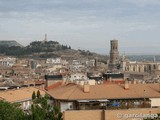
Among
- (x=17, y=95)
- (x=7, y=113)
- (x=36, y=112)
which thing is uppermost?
(x=36, y=112)

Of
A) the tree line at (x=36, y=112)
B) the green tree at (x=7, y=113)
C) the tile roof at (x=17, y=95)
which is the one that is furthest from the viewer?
the tile roof at (x=17, y=95)

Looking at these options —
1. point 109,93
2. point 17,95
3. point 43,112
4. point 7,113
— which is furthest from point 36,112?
point 17,95

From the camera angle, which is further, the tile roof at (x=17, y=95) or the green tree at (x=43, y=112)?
the tile roof at (x=17, y=95)

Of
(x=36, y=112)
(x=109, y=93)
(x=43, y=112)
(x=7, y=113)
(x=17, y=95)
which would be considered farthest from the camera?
(x=17, y=95)

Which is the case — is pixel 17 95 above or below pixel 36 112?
below

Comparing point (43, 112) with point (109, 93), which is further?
point (109, 93)

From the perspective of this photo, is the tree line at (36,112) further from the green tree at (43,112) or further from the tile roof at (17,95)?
the tile roof at (17,95)

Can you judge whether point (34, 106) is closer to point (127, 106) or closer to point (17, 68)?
point (127, 106)

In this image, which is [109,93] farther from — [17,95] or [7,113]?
[17,95]

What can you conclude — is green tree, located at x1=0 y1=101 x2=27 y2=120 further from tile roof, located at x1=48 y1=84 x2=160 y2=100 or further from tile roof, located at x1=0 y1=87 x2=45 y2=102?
tile roof, located at x1=0 y1=87 x2=45 y2=102

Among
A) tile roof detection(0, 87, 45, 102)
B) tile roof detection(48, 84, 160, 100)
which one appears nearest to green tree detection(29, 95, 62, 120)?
tile roof detection(48, 84, 160, 100)

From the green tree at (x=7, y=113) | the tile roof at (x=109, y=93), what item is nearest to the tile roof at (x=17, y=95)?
the tile roof at (x=109, y=93)

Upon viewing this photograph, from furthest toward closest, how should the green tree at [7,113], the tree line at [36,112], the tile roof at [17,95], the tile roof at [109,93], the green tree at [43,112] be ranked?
1. the tile roof at [17,95]
2. the tile roof at [109,93]
3. the green tree at [7,113]
4. the tree line at [36,112]
5. the green tree at [43,112]

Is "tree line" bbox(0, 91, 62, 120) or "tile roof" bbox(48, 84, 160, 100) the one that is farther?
"tile roof" bbox(48, 84, 160, 100)
